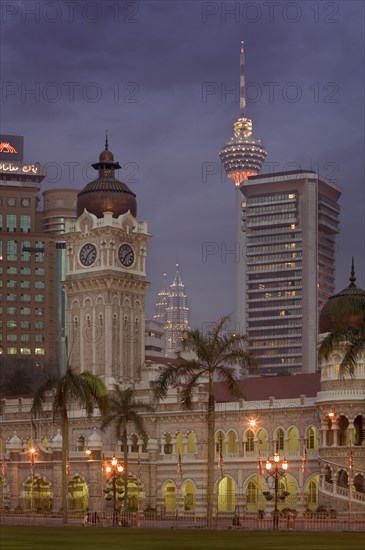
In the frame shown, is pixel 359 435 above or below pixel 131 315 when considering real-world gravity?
below

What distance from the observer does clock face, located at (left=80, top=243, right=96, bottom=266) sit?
143000 millimetres

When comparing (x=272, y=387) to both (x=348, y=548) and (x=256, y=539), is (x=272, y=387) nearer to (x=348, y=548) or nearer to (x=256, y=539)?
(x=256, y=539)

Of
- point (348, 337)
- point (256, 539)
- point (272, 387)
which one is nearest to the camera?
point (256, 539)

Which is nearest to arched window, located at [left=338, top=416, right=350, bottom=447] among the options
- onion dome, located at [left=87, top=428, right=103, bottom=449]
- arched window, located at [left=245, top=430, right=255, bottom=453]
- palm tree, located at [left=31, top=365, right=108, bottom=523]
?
arched window, located at [left=245, top=430, right=255, bottom=453]

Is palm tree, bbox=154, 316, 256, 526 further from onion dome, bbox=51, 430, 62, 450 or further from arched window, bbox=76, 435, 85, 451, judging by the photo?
arched window, bbox=76, 435, 85, 451

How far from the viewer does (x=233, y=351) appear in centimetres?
8806

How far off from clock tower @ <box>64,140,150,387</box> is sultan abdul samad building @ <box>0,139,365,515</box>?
0.36 ft

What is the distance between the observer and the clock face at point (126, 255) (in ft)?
470

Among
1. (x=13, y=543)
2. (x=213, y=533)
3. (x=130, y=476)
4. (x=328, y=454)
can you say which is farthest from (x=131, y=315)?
(x=13, y=543)

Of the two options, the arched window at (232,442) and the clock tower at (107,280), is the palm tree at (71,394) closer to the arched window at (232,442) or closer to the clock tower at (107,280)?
the arched window at (232,442)

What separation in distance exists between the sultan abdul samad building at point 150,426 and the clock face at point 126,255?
0.53 ft

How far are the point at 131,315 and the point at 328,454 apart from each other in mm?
40543

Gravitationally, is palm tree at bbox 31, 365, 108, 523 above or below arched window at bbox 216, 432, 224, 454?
above

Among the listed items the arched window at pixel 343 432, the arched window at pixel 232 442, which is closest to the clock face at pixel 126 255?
the arched window at pixel 232 442
